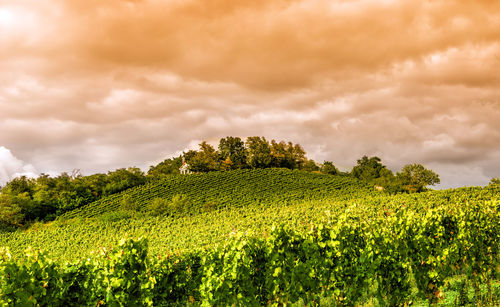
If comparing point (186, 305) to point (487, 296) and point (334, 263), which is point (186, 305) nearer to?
point (334, 263)

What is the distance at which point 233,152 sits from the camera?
98688 mm

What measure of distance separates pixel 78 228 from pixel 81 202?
53.0ft

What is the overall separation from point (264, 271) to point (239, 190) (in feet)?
181

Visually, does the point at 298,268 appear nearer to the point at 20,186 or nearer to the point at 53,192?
the point at 53,192

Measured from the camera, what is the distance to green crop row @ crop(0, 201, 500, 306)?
7367 mm

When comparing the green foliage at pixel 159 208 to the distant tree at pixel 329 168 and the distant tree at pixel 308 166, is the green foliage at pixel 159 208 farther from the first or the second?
the distant tree at pixel 329 168

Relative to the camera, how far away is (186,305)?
9742 mm

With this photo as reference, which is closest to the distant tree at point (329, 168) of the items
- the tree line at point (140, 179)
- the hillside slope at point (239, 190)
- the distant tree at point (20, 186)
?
the tree line at point (140, 179)

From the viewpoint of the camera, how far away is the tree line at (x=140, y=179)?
53.3 meters

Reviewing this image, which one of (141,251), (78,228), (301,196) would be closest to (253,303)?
(141,251)

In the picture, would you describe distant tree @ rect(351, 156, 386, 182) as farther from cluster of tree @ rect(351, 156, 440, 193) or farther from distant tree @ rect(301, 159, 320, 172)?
distant tree @ rect(301, 159, 320, 172)

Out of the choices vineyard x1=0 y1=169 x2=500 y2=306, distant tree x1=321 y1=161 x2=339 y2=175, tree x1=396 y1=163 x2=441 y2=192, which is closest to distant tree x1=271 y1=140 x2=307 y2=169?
distant tree x1=321 y1=161 x2=339 y2=175

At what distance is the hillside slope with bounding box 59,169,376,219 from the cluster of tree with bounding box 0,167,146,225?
8.99 ft

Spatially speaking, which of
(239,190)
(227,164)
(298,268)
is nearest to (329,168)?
(227,164)
